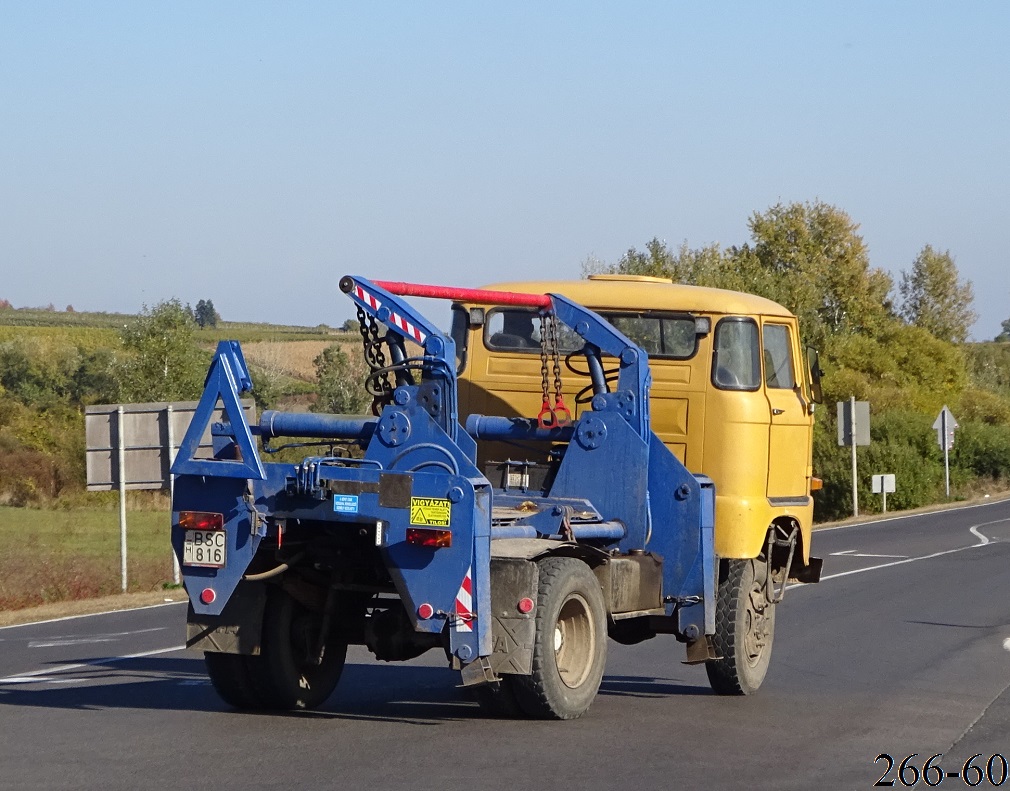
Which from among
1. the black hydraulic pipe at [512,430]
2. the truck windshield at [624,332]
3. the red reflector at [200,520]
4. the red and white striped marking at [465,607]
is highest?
the truck windshield at [624,332]

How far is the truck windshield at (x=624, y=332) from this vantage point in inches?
438

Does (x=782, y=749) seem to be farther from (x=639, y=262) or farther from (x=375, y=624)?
(x=639, y=262)

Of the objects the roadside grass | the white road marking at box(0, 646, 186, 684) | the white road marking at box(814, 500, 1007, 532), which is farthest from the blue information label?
the white road marking at box(814, 500, 1007, 532)

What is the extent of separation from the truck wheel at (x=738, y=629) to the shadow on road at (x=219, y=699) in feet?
1.46

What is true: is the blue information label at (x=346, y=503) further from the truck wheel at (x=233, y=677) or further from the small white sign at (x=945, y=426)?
the small white sign at (x=945, y=426)

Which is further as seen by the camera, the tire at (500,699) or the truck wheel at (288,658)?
the truck wheel at (288,658)

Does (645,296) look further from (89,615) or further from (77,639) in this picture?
(89,615)

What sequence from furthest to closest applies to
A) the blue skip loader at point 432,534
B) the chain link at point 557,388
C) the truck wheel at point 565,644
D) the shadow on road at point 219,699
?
the chain link at point 557,388 < the shadow on road at point 219,699 < the truck wheel at point 565,644 < the blue skip loader at point 432,534

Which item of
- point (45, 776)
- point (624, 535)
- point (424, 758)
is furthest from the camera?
point (624, 535)

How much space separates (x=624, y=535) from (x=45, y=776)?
4.02 m

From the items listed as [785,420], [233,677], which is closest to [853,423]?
[785,420]

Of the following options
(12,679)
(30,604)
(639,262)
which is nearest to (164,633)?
(12,679)

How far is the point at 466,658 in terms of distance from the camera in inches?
322

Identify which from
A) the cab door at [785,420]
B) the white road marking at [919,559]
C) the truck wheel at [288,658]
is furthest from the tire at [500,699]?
the white road marking at [919,559]
